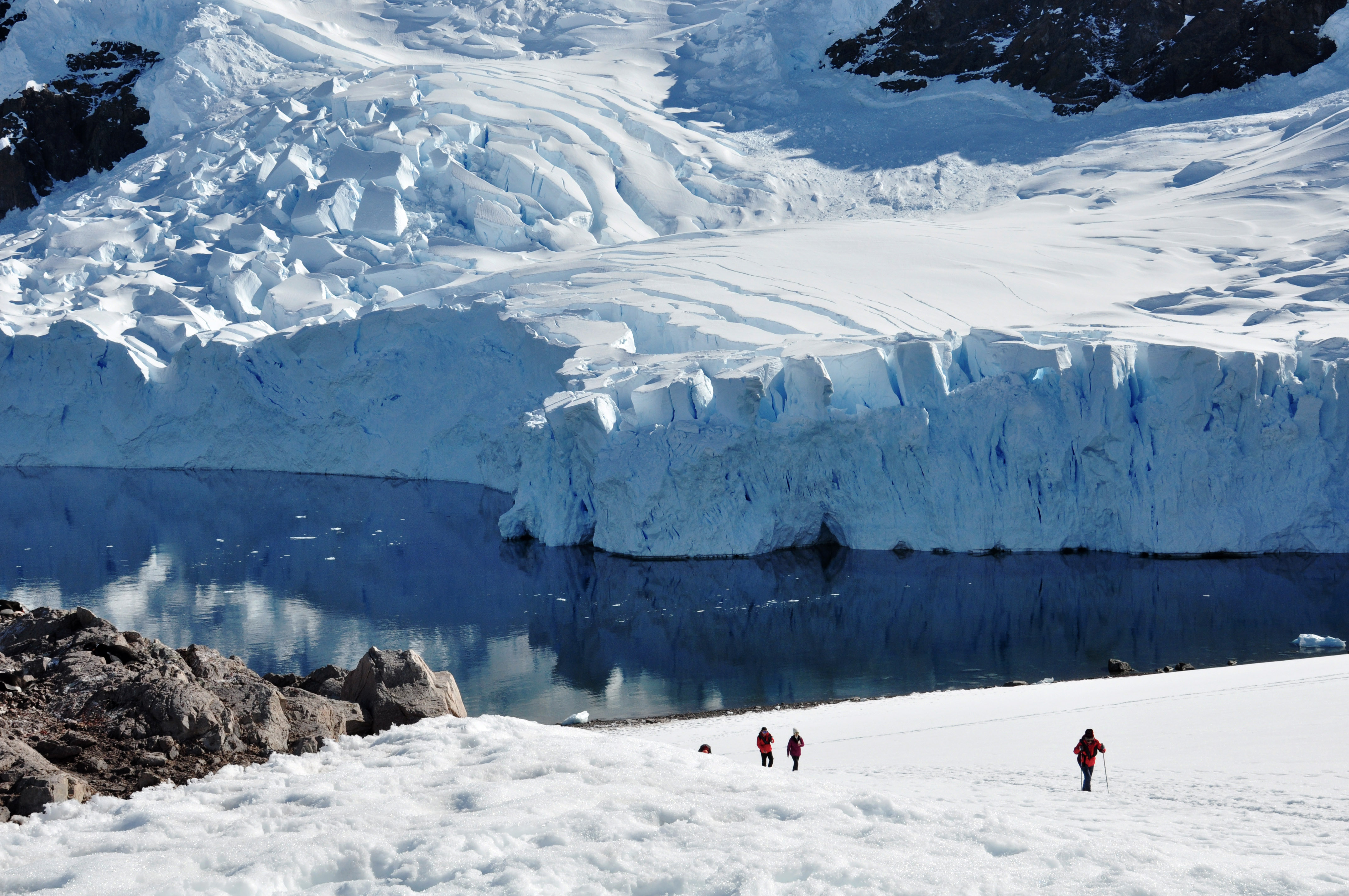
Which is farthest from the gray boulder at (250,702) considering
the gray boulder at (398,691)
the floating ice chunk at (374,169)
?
the floating ice chunk at (374,169)

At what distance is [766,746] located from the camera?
7398 millimetres

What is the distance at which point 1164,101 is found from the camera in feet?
97.1

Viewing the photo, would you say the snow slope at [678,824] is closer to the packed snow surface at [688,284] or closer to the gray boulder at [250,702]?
the gray boulder at [250,702]

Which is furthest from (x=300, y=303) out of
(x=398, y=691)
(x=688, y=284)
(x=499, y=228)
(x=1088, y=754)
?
(x=1088, y=754)

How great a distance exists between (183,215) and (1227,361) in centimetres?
2268

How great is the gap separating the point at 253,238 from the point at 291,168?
214 cm

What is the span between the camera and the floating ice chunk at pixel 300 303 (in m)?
24.0

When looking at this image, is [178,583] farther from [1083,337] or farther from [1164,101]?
[1164,101]

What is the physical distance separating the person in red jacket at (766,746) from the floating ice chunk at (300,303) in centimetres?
1820

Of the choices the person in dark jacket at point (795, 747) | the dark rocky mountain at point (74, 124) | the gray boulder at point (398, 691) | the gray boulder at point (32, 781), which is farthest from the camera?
the dark rocky mountain at point (74, 124)

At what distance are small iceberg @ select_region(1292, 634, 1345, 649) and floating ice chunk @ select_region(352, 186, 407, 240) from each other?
19954 millimetres

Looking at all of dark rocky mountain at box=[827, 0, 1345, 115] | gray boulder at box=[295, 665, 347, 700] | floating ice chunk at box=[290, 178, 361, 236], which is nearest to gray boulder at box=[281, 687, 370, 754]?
gray boulder at box=[295, 665, 347, 700]

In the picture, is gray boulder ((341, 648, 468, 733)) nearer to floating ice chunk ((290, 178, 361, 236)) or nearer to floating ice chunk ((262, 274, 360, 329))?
floating ice chunk ((262, 274, 360, 329))

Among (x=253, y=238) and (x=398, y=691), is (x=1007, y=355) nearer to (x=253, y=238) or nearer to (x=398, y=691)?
(x=398, y=691)
